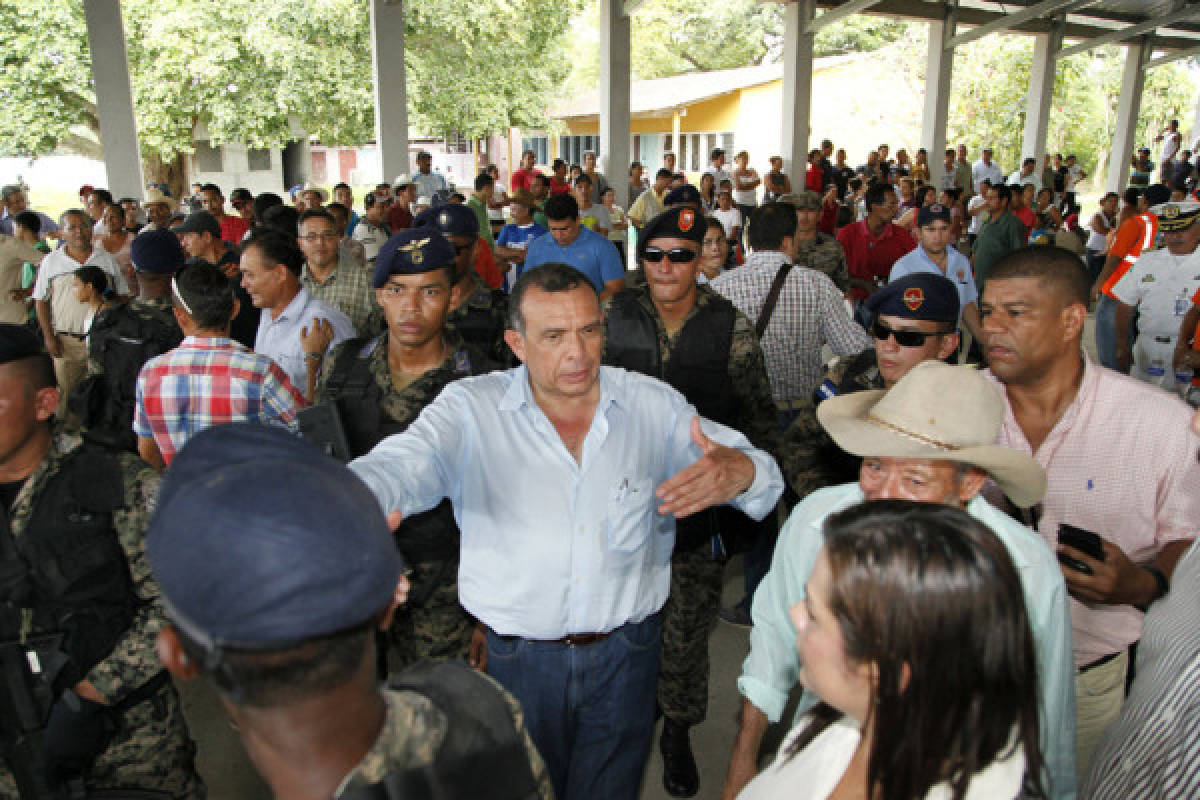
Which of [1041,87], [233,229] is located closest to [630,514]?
[233,229]

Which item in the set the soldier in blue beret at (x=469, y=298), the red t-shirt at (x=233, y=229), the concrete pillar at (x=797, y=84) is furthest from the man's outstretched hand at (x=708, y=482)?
the concrete pillar at (x=797, y=84)

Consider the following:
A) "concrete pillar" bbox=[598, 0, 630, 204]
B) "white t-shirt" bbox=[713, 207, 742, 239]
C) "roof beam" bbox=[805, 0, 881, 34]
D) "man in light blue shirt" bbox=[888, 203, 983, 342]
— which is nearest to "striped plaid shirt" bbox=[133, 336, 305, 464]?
"man in light blue shirt" bbox=[888, 203, 983, 342]

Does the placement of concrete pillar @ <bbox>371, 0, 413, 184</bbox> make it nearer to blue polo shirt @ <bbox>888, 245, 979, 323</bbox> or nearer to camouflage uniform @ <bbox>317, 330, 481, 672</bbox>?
blue polo shirt @ <bbox>888, 245, 979, 323</bbox>

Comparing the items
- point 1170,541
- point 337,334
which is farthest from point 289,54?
point 1170,541

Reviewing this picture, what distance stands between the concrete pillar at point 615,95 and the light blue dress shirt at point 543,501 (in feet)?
48.6

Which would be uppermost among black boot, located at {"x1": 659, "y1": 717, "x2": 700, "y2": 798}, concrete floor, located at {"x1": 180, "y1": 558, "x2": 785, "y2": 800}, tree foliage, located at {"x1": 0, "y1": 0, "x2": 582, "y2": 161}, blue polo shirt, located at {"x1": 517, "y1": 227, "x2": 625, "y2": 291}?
tree foliage, located at {"x1": 0, "y1": 0, "x2": 582, "y2": 161}

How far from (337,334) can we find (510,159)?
84.8ft

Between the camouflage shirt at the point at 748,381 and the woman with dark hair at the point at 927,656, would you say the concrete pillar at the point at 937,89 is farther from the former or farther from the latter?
the woman with dark hair at the point at 927,656

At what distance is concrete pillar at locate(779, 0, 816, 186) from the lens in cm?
1745

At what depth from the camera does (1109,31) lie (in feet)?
74.4

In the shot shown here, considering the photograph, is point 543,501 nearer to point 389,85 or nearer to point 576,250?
point 576,250

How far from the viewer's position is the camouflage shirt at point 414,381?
3.27m

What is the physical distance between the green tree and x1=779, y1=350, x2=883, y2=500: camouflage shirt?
17404mm

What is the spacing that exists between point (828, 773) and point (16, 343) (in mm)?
2338
